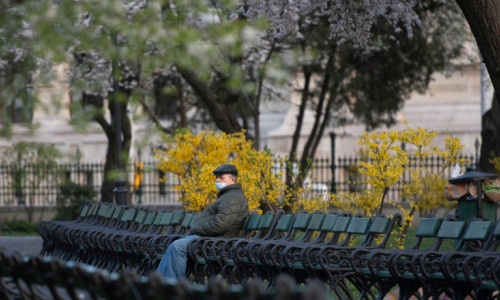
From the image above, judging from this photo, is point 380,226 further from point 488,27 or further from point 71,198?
point 71,198

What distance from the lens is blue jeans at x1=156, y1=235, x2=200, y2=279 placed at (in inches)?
405

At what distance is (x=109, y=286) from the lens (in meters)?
4.83

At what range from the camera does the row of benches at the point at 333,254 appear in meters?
7.84

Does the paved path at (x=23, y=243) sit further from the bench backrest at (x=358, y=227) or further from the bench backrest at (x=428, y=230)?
the bench backrest at (x=428, y=230)

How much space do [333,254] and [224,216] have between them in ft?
6.43

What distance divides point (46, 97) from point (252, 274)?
27599 mm

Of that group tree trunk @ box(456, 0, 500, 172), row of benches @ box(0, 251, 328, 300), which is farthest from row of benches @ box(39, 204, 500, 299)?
row of benches @ box(0, 251, 328, 300)

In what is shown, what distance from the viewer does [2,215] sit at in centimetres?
2772

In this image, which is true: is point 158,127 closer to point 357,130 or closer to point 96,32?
point 96,32

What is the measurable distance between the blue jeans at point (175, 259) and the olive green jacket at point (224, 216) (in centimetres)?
42

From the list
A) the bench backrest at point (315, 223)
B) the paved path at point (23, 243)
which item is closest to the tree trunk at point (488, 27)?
the bench backrest at point (315, 223)

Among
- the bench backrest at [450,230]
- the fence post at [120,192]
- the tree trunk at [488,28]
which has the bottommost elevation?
the fence post at [120,192]

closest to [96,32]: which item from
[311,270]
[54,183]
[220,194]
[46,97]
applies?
[54,183]

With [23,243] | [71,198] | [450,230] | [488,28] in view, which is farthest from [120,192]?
[450,230]
